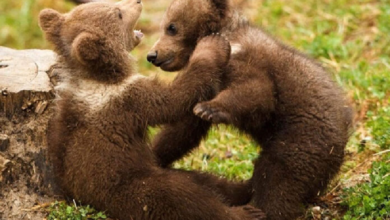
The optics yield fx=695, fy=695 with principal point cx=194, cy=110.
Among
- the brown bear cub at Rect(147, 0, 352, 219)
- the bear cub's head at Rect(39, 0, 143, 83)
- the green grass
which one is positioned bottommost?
the green grass

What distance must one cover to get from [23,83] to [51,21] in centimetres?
61

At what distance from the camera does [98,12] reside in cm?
616

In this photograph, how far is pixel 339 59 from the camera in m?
9.66

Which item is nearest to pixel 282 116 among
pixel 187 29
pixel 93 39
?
pixel 187 29

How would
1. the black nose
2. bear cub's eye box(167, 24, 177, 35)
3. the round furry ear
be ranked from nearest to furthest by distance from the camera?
the round furry ear → the black nose → bear cub's eye box(167, 24, 177, 35)

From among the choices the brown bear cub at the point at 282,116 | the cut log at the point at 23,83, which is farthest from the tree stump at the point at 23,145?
the brown bear cub at the point at 282,116

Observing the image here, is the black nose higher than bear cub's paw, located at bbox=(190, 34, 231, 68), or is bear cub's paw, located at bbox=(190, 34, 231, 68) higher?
bear cub's paw, located at bbox=(190, 34, 231, 68)

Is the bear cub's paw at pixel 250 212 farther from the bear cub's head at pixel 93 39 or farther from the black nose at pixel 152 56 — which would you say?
the black nose at pixel 152 56

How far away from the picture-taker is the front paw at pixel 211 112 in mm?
5594

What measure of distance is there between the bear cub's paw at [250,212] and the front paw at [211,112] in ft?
2.49

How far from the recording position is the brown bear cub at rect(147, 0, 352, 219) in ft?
19.2

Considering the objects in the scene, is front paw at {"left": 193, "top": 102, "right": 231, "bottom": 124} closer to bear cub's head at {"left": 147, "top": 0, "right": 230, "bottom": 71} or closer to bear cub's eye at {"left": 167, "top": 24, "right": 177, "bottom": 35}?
bear cub's head at {"left": 147, "top": 0, "right": 230, "bottom": 71}

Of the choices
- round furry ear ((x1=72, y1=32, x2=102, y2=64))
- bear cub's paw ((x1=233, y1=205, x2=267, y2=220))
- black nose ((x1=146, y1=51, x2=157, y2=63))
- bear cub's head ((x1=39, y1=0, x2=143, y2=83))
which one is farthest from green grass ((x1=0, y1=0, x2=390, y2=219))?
round furry ear ((x1=72, y1=32, x2=102, y2=64))

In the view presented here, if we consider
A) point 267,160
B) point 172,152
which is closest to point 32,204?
point 172,152
